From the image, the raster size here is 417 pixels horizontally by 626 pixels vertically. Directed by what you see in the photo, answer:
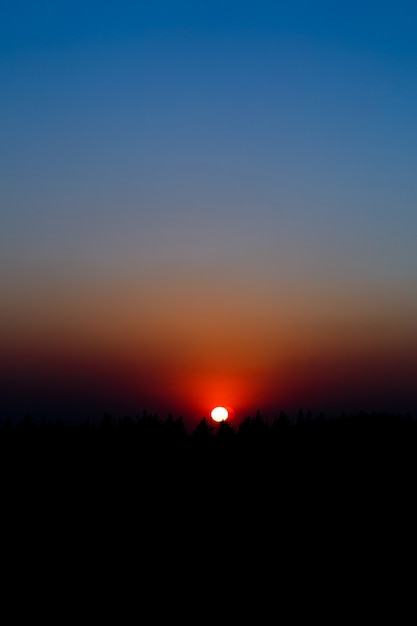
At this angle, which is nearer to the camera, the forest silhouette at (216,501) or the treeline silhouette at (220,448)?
the forest silhouette at (216,501)

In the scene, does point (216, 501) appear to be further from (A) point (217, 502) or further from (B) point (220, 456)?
(B) point (220, 456)

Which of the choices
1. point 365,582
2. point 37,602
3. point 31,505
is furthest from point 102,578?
point 365,582

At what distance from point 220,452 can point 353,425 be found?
39.7ft

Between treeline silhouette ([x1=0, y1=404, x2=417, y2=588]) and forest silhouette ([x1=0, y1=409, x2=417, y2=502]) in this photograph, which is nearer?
treeline silhouette ([x1=0, y1=404, x2=417, y2=588])

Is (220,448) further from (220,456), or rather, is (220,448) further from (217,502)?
(217,502)

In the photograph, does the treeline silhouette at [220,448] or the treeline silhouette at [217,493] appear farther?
the treeline silhouette at [220,448]

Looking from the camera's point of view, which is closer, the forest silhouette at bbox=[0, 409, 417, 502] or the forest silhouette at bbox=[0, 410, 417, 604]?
the forest silhouette at bbox=[0, 410, 417, 604]

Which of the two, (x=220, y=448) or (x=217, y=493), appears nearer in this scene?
(x=217, y=493)

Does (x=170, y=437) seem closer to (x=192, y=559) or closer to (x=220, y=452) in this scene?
(x=220, y=452)

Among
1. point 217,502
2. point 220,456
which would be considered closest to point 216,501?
point 217,502

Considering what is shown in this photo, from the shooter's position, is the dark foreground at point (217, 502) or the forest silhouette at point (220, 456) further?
the forest silhouette at point (220, 456)

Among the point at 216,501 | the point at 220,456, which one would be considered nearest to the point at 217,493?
the point at 216,501

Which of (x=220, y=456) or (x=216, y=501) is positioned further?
(x=220, y=456)

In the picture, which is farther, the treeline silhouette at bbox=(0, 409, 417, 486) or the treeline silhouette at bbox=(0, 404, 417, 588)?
the treeline silhouette at bbox=(0, 409, 417, 486)
